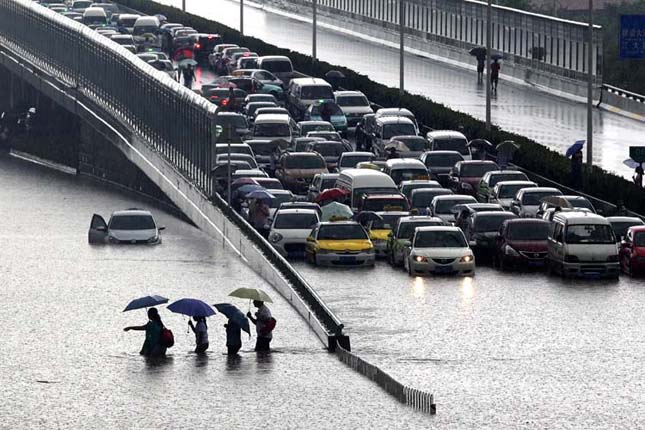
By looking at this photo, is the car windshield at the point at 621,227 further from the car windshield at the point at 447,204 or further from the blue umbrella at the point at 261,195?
the blue umbrella at the point at 261,195

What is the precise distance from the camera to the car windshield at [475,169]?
72.2 m

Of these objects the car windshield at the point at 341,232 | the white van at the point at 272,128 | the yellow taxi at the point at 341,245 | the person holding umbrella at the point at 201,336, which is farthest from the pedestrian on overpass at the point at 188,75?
the person holding umbrella at the point at 201,336

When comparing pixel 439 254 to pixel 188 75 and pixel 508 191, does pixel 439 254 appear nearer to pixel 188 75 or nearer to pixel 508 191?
pixel 508 191

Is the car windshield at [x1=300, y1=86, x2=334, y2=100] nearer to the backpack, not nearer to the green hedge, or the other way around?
the green hedge

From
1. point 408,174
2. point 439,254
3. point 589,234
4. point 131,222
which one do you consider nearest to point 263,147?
point 408,174

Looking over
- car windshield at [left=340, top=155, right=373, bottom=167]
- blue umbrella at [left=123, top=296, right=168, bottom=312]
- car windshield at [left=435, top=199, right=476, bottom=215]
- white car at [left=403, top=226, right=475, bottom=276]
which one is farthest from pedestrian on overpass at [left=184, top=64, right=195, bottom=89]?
blue umbrella at [left=123, top=296, right=168, bottom=312]

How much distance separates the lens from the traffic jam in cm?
5653

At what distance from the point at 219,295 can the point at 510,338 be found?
1168 centimetres

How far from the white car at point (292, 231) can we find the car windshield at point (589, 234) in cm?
773

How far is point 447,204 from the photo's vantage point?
211 ft

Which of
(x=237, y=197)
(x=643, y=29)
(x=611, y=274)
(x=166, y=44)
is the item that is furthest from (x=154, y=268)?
(x=166, y=44)

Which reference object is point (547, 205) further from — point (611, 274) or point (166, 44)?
point (166, 44)

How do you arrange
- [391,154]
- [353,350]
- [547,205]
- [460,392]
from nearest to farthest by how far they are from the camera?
[460,392]
[353,350]
[547,205]
[391,154]

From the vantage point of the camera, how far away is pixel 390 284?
55.1 metres
